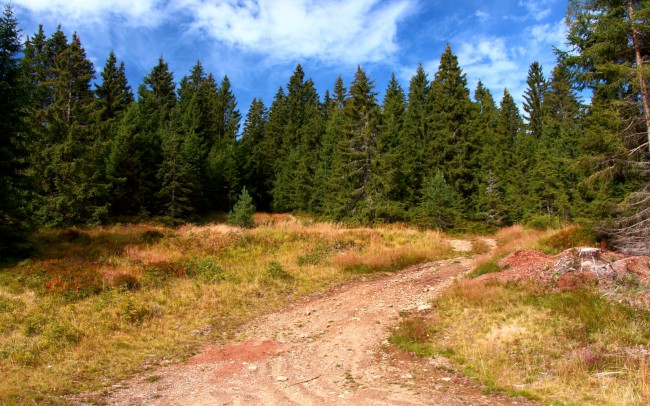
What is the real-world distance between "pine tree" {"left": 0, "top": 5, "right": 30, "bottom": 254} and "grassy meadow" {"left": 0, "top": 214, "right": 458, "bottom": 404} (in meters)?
1.38

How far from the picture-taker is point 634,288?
8.95m

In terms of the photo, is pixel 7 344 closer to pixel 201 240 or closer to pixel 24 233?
pixel 24 233

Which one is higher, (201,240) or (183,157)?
(183,157)

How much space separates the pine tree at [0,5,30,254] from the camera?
14.0 m

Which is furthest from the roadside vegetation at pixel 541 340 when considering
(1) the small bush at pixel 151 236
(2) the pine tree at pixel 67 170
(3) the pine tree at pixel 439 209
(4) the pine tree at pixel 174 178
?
(4) the pine tree at pixel 174 178

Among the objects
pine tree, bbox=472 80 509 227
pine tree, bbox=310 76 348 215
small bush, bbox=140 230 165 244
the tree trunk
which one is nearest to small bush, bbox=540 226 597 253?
the tree trunk

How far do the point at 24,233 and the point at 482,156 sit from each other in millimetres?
36001

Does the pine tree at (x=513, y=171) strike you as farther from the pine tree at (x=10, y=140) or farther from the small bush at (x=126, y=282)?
the pine tree at (x=10, y=140)

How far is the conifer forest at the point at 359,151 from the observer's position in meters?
13.4

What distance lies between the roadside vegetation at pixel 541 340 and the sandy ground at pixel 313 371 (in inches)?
21.5

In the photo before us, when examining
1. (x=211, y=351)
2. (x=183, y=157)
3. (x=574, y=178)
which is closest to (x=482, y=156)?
(x=574, y=178)

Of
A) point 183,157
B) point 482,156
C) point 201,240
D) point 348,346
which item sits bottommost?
point 348,346

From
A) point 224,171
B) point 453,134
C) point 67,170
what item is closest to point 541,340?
point 67,170

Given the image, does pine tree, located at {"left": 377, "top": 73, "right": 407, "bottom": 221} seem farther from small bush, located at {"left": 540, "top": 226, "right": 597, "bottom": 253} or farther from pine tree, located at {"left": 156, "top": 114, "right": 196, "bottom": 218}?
pine tree, located at {"left": 156, "top": 114, "right": 196, "bottom": 218}
